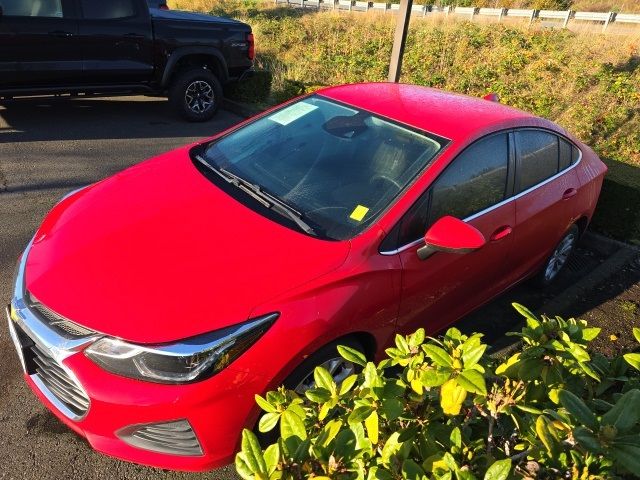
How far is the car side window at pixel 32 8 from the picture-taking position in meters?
5.66

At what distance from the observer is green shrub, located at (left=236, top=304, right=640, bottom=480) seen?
1.15 meters

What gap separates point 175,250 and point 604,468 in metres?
1.80

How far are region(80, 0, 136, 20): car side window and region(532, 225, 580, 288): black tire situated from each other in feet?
19.4

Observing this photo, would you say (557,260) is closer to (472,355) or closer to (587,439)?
(472,355)

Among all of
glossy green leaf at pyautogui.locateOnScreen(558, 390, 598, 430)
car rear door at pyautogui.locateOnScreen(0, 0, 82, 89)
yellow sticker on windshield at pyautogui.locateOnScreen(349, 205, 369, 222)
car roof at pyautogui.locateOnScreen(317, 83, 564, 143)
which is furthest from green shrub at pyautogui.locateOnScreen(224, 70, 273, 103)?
glossy green leaf at pyautogui.locateOnScreen(558, 390, 598, 430)

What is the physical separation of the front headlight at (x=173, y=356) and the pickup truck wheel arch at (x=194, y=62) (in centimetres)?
580

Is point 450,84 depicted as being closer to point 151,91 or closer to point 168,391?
point 151,91

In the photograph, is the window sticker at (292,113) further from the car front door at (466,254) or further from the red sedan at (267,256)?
the car front door at (466,254)

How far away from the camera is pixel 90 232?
2.41 m

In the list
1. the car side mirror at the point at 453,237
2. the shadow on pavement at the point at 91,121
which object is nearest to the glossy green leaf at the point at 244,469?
the car side mirror at the point at 453,237

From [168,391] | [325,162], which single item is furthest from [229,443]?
[325,162]

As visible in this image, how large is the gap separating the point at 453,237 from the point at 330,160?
0.88m

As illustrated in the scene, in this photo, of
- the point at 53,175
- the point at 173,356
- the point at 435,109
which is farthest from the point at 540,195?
the point at 53,175

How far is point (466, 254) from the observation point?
268 cm
